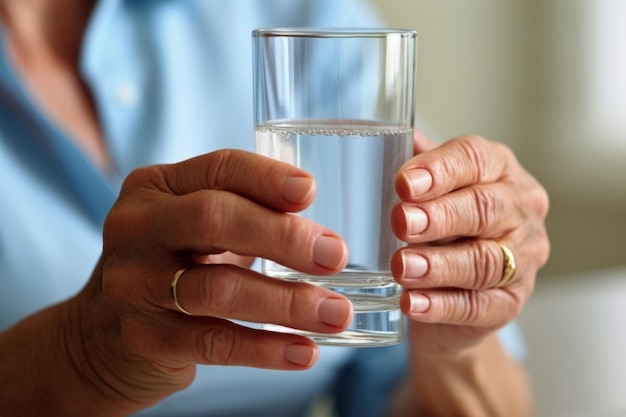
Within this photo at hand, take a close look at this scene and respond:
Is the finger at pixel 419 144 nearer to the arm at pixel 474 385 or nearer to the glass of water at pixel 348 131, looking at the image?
the glass of water at pixel 348 131

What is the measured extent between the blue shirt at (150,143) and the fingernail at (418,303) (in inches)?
23.0

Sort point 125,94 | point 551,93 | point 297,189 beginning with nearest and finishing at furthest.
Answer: point 297,189, point 125,94, point 551,93

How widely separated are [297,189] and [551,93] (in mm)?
2919

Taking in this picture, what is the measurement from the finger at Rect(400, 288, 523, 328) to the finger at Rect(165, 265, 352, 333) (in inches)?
4.1

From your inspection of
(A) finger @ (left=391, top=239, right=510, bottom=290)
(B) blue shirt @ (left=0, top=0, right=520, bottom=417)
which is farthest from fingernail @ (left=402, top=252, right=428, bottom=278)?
(B) blue shirt @ (left=0, top=0, right=520, bottom=417)

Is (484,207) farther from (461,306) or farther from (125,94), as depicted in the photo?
(125,94)

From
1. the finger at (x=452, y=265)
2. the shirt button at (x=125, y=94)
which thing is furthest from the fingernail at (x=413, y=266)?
the shirt button at (x=125, y=94)

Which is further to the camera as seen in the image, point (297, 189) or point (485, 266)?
point (485, 266)

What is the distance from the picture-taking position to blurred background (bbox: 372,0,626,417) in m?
3.29

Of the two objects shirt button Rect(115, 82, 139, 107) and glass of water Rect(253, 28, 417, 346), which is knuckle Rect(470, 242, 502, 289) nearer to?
glass of water Rect(253, 28, 417, 346)

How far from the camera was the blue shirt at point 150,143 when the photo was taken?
1.29 m

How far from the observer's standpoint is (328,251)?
0.67 m

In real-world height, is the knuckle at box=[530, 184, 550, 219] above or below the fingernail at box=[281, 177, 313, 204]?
below

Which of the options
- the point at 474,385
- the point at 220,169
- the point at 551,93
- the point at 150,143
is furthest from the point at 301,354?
the point at 551,93
